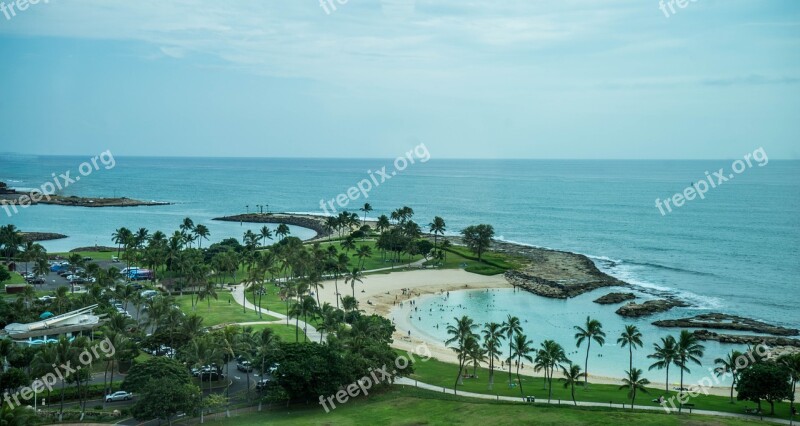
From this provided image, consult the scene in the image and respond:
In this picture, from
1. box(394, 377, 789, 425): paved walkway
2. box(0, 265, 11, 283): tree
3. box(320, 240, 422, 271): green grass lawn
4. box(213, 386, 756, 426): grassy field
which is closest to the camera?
box(213, 386, 756, 426): grassy field

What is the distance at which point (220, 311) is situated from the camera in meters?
94.8

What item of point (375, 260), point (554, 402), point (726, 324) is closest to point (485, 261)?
point (375, 260)

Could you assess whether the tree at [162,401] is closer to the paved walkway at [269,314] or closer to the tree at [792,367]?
the paved walkway at [269,314]

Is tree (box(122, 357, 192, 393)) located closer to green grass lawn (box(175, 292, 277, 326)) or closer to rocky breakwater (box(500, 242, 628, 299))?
green grass lawn (box(175, 292, 277, 326))

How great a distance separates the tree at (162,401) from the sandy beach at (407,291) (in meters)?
34.8

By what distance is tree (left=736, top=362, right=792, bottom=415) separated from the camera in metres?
58.5

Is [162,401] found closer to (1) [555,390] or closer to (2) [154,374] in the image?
(2) [154,374]

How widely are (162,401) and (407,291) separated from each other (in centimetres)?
6656

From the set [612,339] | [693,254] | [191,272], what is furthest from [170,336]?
[693,254]

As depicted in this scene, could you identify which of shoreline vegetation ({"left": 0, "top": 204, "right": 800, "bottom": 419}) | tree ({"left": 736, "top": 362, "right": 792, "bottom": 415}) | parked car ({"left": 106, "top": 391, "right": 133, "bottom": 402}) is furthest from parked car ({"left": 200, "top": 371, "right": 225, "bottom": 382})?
tree ({"left": 736, "top": 362, "right": 792, "bottom": 415})

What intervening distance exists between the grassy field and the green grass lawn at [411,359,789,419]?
5.13 meters

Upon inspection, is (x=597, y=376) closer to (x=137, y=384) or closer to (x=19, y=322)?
(x=137, y=384)

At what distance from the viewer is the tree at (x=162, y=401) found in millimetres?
54406

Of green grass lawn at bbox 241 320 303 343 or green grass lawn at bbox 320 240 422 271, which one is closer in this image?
green grass lawn at bbox 241 320 303 343
